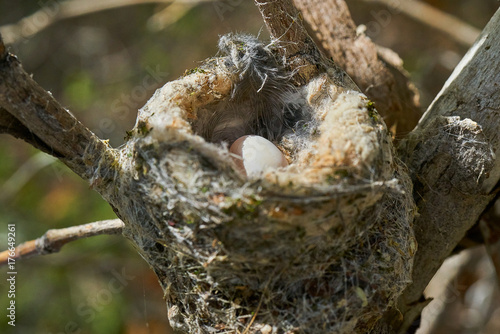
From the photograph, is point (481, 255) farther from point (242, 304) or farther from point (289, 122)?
point (242, 304)

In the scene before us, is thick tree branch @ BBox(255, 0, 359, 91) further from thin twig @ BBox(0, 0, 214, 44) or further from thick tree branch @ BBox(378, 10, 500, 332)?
thin twig @ BBox(0, 0, 214, 44)

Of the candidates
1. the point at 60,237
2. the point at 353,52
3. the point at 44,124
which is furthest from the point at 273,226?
the point at 353,52

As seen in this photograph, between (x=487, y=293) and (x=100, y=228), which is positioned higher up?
(x=100, y=228)

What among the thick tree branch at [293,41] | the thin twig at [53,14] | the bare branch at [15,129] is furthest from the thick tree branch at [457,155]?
the thin twig at [53,14]

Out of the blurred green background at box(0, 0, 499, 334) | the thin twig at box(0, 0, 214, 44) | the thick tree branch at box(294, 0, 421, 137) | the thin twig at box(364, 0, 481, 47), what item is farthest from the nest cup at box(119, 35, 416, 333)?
the thin twig at box(0, 0, 214, 44)

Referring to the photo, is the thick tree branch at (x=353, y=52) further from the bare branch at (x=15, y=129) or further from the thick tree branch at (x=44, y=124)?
the bare branch at (x=15, y=129)

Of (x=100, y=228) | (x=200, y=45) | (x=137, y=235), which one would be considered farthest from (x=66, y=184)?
(x=137, y=235)
